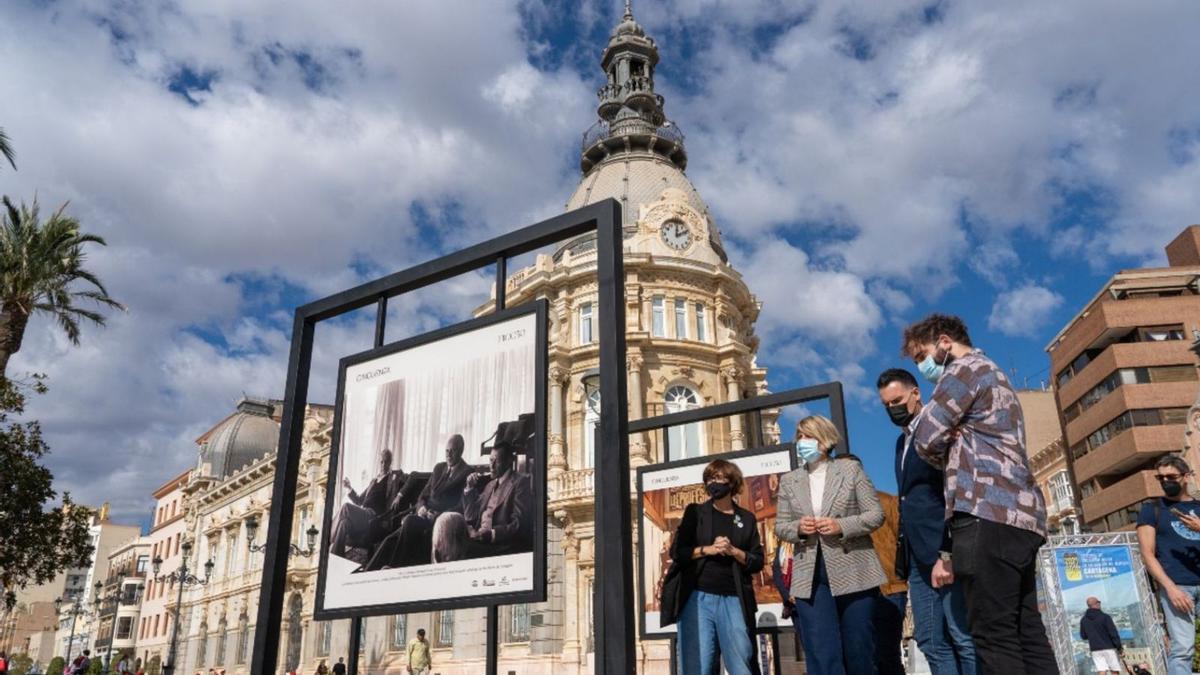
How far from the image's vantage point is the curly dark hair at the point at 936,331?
166 inches

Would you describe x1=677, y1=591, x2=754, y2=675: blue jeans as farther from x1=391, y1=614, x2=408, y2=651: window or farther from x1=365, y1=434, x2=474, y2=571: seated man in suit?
x1=391, y1=614, x2=408, y2=651: window

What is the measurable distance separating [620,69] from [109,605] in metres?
54.9

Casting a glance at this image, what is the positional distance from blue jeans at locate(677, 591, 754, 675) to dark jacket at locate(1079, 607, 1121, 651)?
10156mm

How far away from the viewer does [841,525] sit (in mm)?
4965

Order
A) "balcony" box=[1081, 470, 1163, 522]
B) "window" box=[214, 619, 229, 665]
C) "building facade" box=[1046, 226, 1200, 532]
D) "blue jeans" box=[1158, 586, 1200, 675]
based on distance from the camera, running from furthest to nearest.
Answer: "window" box=[214, 619, 229, 665]
"building facade" box=[1046, 226, 1200, 532]
"balcony" box=[1081, 470, 1163, 522]
"blue jeans" box=[1158, 586, 1200, 675]

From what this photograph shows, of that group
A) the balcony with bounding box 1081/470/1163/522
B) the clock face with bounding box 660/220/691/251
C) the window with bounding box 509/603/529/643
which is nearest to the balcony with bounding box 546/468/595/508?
the window with bounding box 509/603/529/643

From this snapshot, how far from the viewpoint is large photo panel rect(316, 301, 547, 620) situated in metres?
4.43

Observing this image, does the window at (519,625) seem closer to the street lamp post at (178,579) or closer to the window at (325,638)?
the window at (325,638)

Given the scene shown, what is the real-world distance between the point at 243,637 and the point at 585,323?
26092 millimetres

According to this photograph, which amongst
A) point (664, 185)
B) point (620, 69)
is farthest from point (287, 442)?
point (620, 69)

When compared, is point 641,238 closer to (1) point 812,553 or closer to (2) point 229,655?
(1) point 812,553

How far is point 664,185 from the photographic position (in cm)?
3741

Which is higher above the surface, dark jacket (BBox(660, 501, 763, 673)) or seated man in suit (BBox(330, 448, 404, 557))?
seated man in suit (BBox(330, 448, 404, 557))

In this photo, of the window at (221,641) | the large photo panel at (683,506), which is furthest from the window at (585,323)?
the window at (221,641)
